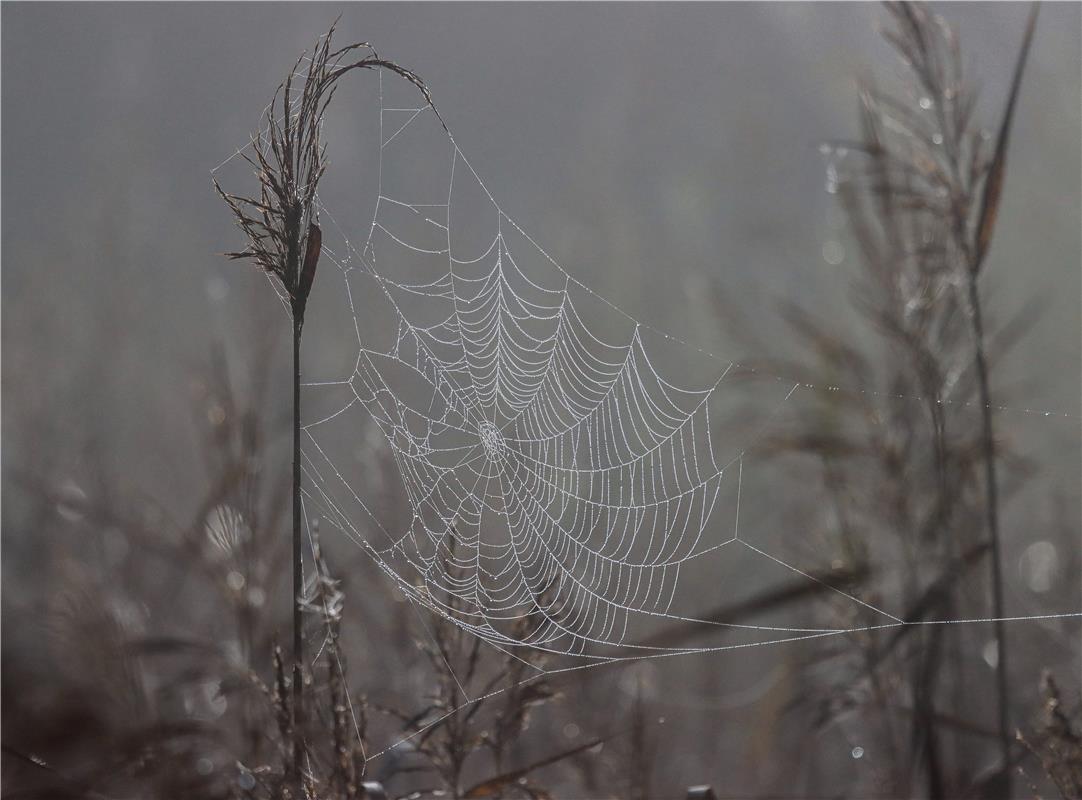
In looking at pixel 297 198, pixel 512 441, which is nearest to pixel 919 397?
pixel 297 198

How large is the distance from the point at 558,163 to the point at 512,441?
56.9 ft

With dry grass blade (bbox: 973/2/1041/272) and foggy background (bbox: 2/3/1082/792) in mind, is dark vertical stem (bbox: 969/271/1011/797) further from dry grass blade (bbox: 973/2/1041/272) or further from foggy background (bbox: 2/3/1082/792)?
foggy background (bbox: 2/3/1082/792)

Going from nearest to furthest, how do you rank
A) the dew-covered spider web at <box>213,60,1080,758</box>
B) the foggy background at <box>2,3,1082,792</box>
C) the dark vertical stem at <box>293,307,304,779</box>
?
the dark vertical stem at <box>293,307,304,779</box>
the dew-covered spider web at <box>213,60,1080,758</box>
the foggy background at <box>2,3,1082,792</box>

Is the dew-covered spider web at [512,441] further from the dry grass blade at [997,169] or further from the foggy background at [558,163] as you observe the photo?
the foggy background at [558,163]

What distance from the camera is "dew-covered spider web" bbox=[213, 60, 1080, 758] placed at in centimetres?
185

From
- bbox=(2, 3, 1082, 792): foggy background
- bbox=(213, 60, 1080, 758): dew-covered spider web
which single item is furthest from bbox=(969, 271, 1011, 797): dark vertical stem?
bbox=(2, 3, 1082, 792): foggy background

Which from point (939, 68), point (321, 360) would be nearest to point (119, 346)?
point (321, 360)

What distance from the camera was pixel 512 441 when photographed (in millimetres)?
3883

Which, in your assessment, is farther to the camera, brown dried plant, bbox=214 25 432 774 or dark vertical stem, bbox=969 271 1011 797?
dark vertical stem, bbox=969 271 1011 797

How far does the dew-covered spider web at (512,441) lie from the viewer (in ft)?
6.07

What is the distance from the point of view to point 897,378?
2.97 meters

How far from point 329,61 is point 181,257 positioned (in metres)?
18.7

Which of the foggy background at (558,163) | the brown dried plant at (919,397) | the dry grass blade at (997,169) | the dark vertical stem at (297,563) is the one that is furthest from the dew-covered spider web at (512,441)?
the foggy background at (558,163)

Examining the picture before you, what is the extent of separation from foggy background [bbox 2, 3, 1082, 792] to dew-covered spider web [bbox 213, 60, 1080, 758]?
3.57ft
